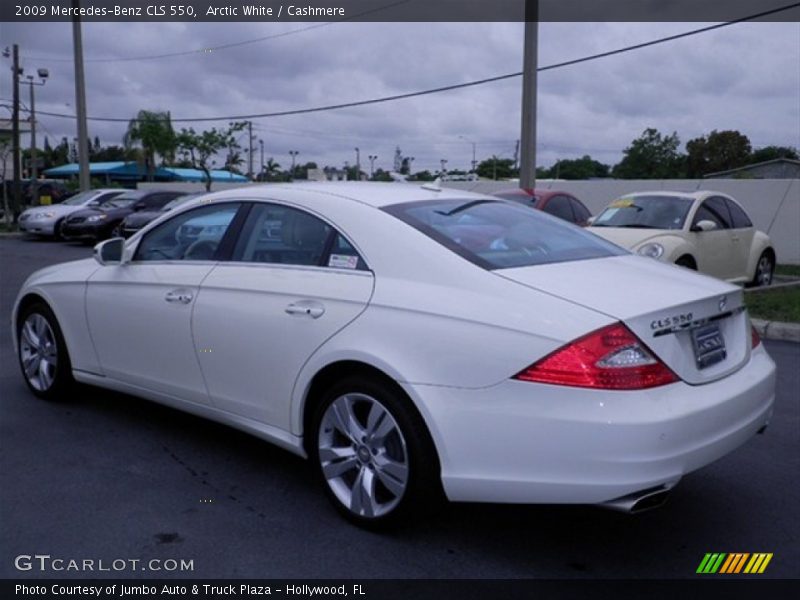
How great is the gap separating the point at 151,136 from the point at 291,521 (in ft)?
161

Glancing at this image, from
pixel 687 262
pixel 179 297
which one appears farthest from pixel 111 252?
pixel 687 262

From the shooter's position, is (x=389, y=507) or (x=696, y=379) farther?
(x=389, y=507)

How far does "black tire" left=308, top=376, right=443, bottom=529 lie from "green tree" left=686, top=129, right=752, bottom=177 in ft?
160

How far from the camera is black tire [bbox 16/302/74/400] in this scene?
5445 millimetres

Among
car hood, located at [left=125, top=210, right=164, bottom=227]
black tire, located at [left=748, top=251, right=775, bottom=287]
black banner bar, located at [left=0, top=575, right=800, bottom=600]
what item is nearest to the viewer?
black banner bar, located at [left=0, top=575, right=800, bottom=600]

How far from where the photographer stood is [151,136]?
49438mm

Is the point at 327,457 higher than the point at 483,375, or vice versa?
the point at 483,375

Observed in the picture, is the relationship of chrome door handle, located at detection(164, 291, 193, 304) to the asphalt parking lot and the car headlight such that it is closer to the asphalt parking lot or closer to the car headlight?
the asphalt parking lot

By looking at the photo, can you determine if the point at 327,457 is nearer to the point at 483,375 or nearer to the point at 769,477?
the point at 483,375

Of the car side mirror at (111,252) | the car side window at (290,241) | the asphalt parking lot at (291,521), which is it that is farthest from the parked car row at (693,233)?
the car side mirror at (111,252)

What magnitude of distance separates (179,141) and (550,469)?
41593mm

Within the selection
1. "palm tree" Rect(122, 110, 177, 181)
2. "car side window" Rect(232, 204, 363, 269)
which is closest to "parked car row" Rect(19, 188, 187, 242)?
"car side window" Rect(232, 204, 363, 269)

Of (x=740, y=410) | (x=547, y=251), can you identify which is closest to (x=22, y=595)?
(x=547, y=251)

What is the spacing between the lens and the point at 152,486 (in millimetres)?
4152
